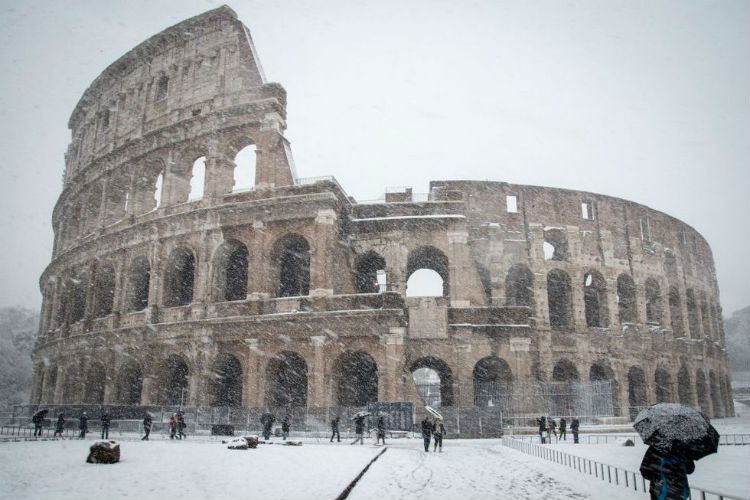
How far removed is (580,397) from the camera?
21.1 meters

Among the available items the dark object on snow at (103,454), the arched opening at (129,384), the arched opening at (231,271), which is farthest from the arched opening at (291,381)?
the dark object on snow at (103,454)

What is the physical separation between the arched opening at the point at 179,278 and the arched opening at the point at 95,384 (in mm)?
4679

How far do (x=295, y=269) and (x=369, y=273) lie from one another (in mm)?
4108

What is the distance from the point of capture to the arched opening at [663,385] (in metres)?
27.6

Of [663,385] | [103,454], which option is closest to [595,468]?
[103,454]

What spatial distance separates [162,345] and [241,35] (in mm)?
14326

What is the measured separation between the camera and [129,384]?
23.4 metres

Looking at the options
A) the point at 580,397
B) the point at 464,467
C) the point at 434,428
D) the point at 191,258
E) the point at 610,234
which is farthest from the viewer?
the point at 610,234

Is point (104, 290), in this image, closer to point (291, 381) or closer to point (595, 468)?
point (291, 381)

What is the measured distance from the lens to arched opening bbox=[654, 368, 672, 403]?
2759 cm

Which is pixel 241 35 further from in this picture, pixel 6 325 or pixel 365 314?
pixel 6 325

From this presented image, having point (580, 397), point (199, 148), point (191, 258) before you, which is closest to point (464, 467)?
point (580, 397)

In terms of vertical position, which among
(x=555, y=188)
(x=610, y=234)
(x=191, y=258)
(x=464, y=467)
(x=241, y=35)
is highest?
(x=241, y=35)

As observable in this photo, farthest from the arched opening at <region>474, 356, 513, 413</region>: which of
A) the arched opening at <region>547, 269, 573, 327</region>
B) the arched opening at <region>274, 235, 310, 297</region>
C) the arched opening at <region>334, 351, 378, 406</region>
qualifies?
the arched opening at <region>274, 235, 310, 297</region>
